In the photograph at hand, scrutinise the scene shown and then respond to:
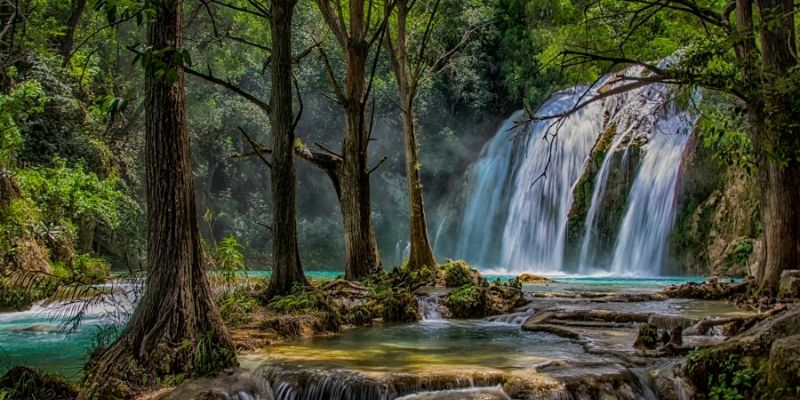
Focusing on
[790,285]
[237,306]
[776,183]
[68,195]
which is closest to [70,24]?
[68,195]

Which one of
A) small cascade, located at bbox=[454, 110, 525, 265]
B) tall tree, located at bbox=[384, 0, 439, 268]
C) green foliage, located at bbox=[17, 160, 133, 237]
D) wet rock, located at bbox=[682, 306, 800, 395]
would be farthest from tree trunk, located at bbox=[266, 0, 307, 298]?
small cascade, located at bbox=[454, 110, 525, 265]

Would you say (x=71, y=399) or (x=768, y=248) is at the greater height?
(x=768, y=248)

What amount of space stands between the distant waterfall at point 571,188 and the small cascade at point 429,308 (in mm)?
6682

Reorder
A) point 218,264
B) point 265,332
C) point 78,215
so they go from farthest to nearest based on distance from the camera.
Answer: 1. point 78,215
2. point 218,264
3. point 265,332

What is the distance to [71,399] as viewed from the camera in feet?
20.0

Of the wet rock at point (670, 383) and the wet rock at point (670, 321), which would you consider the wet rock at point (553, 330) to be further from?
the wet rock at point (670, 383)

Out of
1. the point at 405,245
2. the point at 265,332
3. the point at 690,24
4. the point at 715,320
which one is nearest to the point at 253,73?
the point at 405,245

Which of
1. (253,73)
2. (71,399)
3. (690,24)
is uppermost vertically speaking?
(253,73)

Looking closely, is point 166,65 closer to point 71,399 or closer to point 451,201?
point 71,399

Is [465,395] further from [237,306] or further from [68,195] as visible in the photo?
[68,195]

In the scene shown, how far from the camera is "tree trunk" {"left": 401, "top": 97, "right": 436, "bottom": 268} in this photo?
54.2 feet

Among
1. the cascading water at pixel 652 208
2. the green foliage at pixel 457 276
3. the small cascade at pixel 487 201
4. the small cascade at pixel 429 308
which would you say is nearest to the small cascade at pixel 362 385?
the small cascade at pixel 429 308

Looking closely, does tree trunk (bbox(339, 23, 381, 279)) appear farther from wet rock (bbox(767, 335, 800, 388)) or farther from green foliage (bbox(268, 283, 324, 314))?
wet rock (bbox(767, 335, 800, 388))

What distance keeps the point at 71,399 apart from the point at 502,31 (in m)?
31.4
